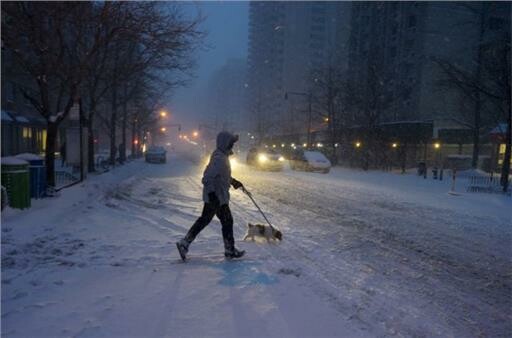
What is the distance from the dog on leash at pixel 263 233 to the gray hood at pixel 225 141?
185cm

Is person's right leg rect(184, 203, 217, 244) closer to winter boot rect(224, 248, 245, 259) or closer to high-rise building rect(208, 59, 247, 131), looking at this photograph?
winter boot rect(224, 248, 245, 259)

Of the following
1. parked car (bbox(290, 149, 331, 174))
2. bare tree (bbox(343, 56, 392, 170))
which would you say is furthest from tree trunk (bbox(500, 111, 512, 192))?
bare tree (bbox(343, 56, 392, 170))

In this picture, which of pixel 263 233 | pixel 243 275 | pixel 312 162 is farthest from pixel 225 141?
pixel 312 162

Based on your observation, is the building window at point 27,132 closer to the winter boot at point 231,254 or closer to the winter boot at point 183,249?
the winter boot at point 183,249

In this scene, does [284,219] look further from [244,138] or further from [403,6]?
[244,138]

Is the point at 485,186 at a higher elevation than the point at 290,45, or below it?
below

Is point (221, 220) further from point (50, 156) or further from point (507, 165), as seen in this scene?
point (507, 165)

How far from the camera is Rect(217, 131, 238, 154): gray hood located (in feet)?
20.8

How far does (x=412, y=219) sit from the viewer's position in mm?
10633

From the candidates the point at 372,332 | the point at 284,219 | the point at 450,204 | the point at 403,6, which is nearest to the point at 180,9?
the point at 284,219

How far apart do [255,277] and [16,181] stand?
6.99m

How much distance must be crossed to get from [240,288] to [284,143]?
57875 millimetres

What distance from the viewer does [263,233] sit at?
7.62 metres

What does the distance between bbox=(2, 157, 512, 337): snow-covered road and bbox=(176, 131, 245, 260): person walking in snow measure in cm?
26
